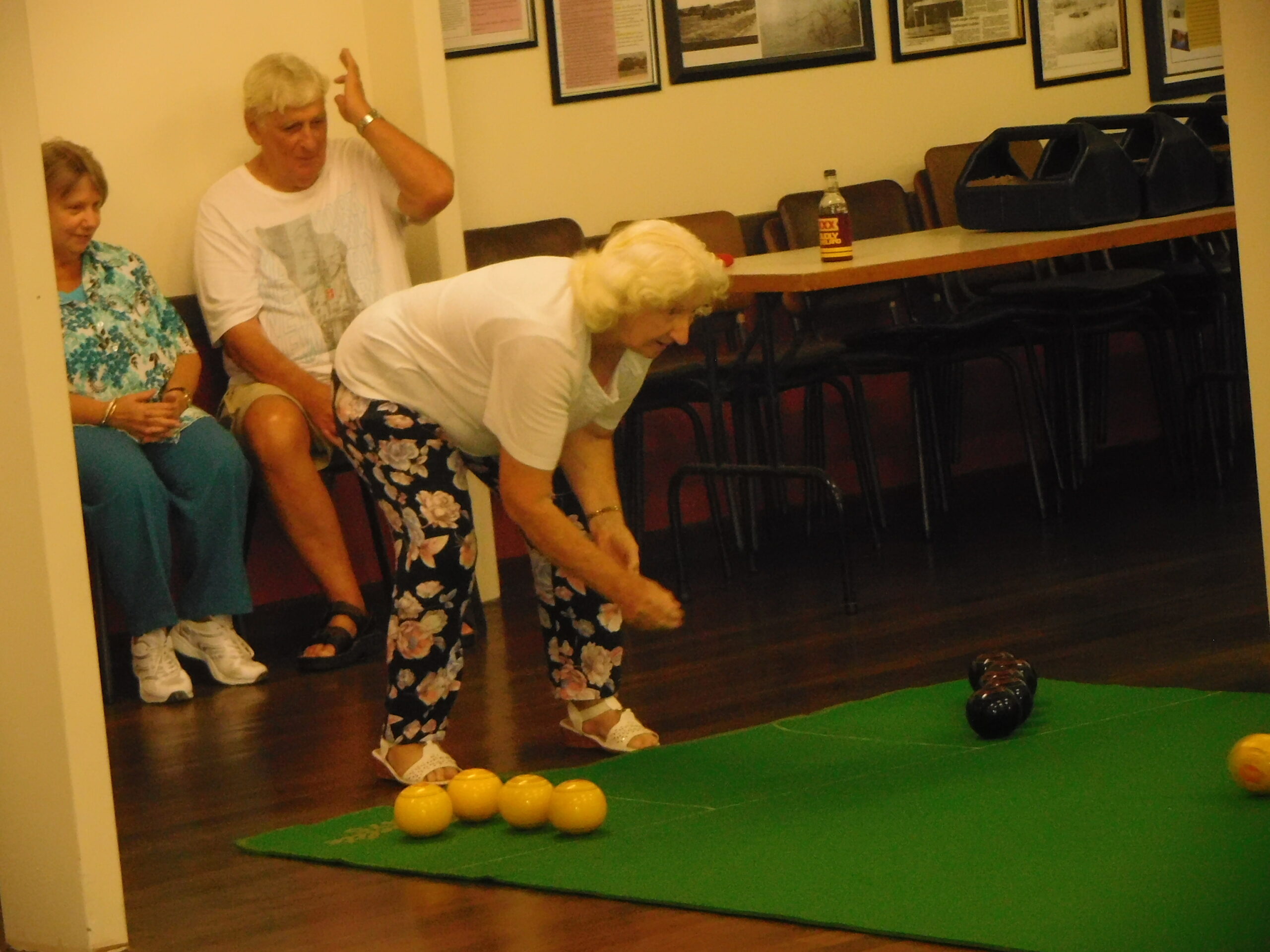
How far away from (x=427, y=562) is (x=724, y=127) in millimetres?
3309

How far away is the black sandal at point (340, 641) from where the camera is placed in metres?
4.67

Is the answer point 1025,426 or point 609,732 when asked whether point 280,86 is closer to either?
point 609,732

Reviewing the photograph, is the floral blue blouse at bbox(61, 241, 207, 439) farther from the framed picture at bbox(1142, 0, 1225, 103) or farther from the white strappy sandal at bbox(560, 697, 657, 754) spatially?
the framed picture at bbox(1142, 0, 1225, 103)

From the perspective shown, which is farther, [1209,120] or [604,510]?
[1209,120]

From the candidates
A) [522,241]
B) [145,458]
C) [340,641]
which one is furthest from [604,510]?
[522,241]

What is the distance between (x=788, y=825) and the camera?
2979mm

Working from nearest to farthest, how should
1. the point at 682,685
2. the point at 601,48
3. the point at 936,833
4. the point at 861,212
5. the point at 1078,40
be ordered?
the point at 936,833 → the point at 682,685 → the point at 601,48 → the point at 861,212 → the point at 1078,40

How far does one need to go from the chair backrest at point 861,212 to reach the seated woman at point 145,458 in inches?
82.4

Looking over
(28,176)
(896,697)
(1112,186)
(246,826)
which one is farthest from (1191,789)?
(1112,186)

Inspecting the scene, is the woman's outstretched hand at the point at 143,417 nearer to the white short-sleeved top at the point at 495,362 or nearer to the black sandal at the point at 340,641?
the black sandal at the point at 340,641

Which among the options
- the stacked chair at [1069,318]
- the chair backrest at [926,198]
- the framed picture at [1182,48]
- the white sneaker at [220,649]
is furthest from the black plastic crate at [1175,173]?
the white sneaker at [220,649]

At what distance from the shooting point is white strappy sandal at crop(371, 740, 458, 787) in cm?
346

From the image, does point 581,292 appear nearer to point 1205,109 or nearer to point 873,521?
point 873,521

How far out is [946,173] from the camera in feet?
21.0
